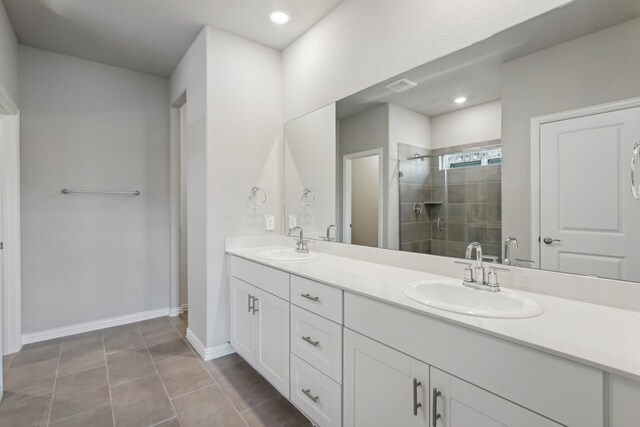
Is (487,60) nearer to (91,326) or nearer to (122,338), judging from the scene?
(122,338)

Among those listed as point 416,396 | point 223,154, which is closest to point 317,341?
point 416,396

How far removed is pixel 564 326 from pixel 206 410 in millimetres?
1792

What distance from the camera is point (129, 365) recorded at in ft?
7.46

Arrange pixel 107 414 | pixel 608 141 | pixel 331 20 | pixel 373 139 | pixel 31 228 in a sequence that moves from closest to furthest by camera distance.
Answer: pixel 608 141 → pixel 107 414 → pixel 373 139 → pixel 331 20 → pixel 31 228

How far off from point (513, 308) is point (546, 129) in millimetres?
721

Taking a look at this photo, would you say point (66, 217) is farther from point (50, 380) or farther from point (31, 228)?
point (50, 380)

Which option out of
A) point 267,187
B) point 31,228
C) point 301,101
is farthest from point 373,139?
point 31,228

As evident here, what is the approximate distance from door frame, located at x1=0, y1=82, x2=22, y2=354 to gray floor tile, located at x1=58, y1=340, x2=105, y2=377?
1.31 feet

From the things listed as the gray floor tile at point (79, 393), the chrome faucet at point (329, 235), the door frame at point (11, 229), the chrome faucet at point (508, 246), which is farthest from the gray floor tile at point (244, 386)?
the door frame at point (11, 229)

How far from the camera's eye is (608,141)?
110 cm

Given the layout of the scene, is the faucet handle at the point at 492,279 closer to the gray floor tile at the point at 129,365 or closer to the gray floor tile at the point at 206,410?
the gray floor tile at the point at 206,410

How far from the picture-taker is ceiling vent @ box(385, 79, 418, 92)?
172 cm

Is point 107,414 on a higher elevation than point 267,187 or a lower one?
lower

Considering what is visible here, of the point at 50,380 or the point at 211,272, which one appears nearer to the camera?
the point at 50,380
